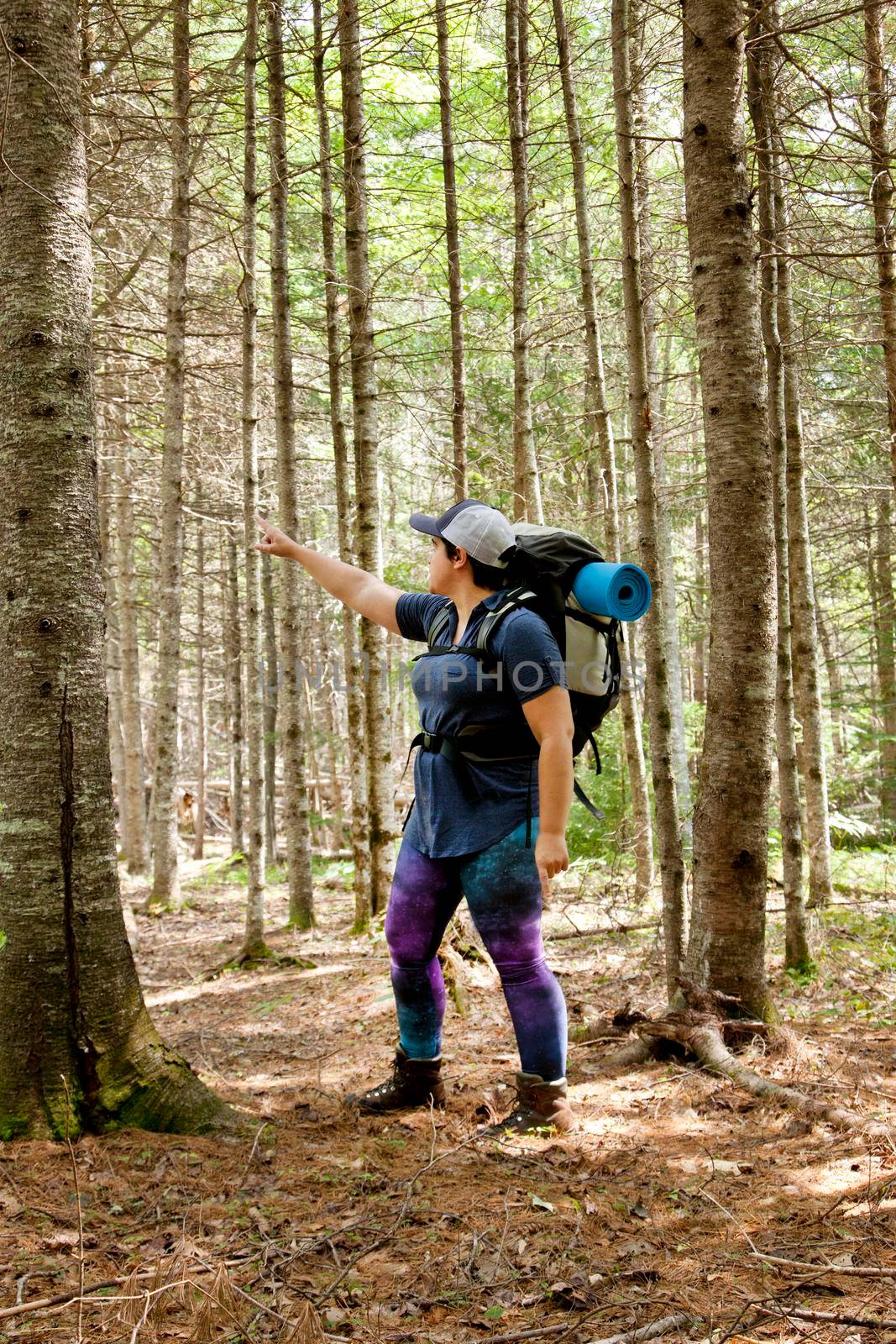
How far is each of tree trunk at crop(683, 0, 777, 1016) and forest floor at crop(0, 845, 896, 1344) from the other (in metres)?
0.62

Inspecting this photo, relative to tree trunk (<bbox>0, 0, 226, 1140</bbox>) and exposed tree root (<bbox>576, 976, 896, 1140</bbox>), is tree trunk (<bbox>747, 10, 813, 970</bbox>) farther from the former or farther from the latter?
tree trunk (<bbox>0, 0, 226, 1140</bbox>)

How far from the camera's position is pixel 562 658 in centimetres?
374

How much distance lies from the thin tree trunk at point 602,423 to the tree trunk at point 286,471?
2752 millimetres

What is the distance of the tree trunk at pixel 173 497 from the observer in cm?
931

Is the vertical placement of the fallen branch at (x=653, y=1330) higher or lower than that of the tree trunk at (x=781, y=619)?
lower

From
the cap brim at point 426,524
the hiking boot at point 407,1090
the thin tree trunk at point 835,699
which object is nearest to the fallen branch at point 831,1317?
the hiking boot at point 407,1090

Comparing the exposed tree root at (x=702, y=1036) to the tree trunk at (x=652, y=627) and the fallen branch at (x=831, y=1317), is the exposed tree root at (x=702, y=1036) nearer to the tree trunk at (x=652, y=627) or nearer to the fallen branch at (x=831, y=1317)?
the tree trunk at (x=652, y=627)

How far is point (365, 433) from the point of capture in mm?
8344

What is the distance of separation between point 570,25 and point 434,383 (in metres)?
7.22

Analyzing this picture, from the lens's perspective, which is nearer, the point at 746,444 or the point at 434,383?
the point at 746,444

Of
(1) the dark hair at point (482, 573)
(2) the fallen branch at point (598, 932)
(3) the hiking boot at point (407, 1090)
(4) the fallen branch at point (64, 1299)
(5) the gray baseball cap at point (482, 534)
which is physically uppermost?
(5) the gray baseball cap at point (482, 534)

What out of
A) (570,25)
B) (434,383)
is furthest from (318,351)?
(570,25)

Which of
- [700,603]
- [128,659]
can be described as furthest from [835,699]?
[128,659]

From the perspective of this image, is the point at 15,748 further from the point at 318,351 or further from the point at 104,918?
the point at 318,351
